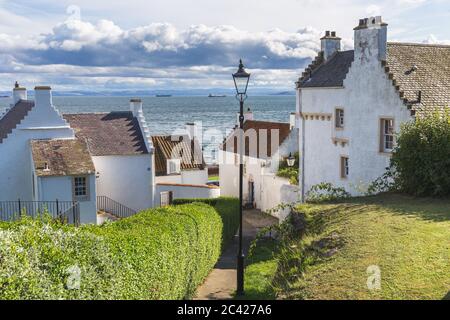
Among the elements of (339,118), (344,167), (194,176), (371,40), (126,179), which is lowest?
(194,176)

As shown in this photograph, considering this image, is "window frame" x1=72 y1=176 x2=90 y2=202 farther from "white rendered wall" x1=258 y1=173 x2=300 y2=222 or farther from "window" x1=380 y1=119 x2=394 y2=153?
"window" x1=380 y1=119 x2=394 y2=153

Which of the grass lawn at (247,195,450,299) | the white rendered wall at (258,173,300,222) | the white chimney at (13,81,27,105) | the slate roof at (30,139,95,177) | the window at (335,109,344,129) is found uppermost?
the white chimney at (13,81,27,105)

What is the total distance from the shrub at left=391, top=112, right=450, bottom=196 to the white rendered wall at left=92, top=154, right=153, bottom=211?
19354mm

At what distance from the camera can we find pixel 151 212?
16.6 metres

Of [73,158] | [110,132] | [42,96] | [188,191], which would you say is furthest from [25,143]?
[188,191]

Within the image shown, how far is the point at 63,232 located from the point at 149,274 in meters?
2.77

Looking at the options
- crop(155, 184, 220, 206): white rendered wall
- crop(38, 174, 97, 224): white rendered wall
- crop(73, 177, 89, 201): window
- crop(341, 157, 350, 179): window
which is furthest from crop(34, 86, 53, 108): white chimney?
crop(341, 157, 350, 179): window

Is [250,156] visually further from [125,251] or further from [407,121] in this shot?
[125,251]

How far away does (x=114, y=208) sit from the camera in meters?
33.9

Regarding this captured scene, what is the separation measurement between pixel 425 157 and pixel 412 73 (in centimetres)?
822

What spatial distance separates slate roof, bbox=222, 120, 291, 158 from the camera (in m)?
38.7

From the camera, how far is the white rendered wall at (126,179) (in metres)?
33.8

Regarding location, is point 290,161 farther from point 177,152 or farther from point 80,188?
point 80,188
